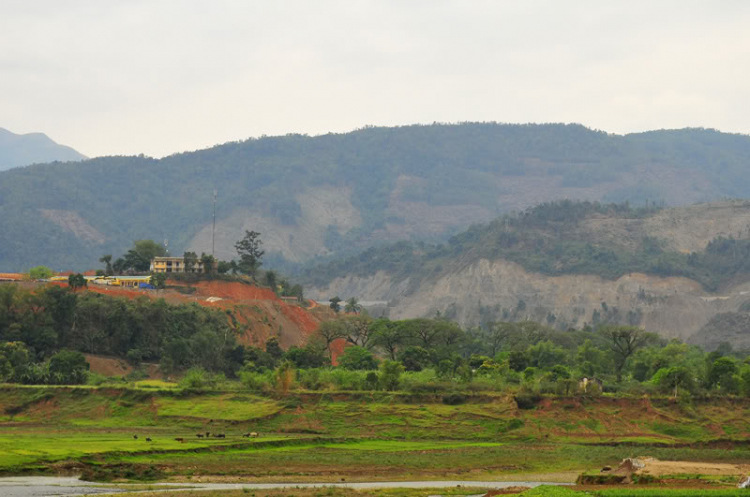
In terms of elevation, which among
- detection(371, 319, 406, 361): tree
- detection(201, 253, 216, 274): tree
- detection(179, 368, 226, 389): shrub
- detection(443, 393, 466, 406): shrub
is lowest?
detection(443, 393, 466, 406): shrub

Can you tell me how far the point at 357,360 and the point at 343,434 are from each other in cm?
3379

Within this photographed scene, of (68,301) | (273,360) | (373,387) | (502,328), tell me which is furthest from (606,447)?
(502,328)

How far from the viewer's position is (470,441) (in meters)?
78.2

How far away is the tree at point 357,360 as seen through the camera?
111188 mm

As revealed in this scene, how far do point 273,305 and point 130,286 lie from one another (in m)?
17.7

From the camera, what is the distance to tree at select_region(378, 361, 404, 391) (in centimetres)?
8869

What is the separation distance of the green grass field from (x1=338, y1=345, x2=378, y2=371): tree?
983 inches

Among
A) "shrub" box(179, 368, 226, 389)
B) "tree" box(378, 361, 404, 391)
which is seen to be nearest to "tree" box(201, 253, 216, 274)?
"shrub" box(179, 368, 226, 389)

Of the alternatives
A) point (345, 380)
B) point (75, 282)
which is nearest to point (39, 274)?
point (75, 282)

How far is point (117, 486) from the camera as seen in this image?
55.9 metres

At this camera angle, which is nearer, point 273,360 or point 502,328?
point 273,360

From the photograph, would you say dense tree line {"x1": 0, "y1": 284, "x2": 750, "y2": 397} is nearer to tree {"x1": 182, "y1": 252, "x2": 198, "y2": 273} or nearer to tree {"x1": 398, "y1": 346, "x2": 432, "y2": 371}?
tree {"x1": 398, "y1": 346, "x2": 432, "y2": 371}

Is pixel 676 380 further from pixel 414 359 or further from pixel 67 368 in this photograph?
pixel 67 368

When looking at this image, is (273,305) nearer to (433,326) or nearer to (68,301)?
(433,326)
